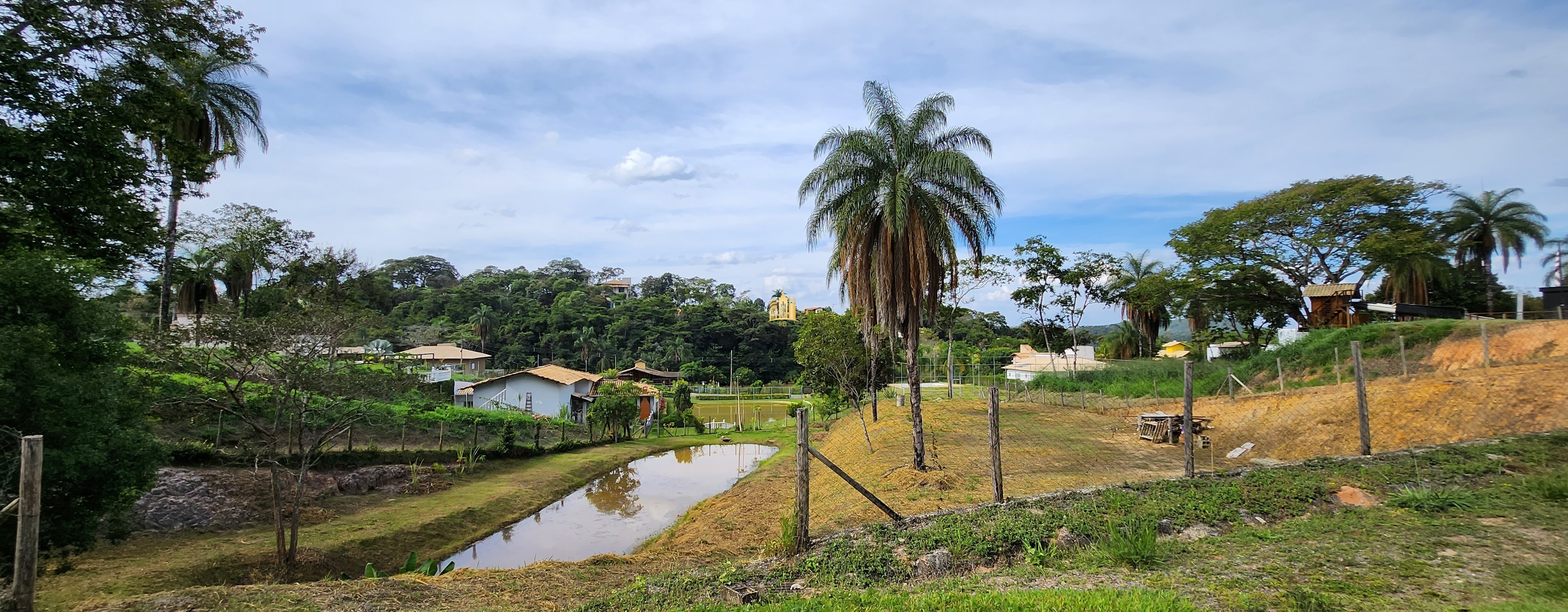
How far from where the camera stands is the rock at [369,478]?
1758 cm

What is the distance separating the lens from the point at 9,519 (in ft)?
27.2

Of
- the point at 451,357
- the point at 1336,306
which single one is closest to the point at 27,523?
the point at 1336,306

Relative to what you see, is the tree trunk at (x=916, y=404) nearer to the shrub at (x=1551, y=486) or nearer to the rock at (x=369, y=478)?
the shrub at (x=1551, y=486)

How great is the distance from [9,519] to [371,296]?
52.8 metres

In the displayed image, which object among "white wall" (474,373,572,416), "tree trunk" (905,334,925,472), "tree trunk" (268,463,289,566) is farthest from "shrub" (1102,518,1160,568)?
"white wall" (474,373,572,416)

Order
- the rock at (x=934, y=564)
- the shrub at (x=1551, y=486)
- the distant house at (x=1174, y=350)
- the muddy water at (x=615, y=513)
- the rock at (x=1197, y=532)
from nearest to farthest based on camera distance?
the rock at (x=934, y=564) < the shrub at (x=1551, y=486) < the rock at (x=1197, y=532) < the muddy water at (x=615, y=513) < the distant house at (x=1174, y=350)

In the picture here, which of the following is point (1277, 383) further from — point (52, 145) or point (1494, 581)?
point (52, 145)

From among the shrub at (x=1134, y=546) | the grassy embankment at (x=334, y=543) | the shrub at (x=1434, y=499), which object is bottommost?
the grassy embankment at (x=334, y=543)

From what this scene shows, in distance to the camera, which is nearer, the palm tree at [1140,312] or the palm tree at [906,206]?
the palm tree at [906,206]

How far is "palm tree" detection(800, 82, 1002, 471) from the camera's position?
13688 mm

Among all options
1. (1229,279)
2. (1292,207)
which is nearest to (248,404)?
(1229,279)

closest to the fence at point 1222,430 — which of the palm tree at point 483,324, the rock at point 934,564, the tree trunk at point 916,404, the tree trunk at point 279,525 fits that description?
the tree trunk at point 916,404

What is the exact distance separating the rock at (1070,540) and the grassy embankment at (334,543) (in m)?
10.5

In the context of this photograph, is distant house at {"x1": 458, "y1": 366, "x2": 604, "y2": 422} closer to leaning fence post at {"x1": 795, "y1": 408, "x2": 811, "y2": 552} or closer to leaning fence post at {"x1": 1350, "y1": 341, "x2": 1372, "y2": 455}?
leaning fence post at {"x1": 795, "y1": 408, "x2": 811, "y2": 552}
